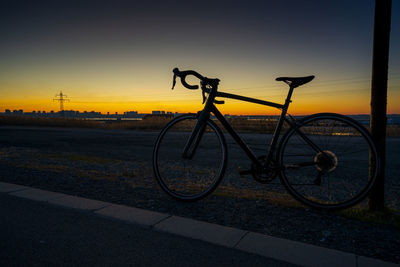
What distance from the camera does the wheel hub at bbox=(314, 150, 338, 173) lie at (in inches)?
116

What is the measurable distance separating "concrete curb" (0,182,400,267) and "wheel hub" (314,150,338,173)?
114cm

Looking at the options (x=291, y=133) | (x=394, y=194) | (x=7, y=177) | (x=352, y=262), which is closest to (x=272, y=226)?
(x=352, y=262)

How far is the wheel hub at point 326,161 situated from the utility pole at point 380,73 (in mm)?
380

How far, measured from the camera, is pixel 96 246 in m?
2.13

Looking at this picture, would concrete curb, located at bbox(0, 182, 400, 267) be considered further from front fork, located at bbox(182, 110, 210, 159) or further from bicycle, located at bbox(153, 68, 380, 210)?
front fork, located at bbox(182, 110, 210, 159)

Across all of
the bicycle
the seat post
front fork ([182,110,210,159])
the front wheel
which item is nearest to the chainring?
the bicycle

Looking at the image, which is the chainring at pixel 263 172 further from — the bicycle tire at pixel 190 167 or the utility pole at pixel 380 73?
the utility pole at pixel 380 73

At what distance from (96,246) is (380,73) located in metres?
3.38

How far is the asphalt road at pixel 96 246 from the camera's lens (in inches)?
74.8

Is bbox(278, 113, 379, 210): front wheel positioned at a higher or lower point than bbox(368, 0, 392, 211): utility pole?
lower

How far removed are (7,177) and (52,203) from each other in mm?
2089

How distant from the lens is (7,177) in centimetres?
452

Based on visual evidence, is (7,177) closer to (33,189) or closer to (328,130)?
(33,189)

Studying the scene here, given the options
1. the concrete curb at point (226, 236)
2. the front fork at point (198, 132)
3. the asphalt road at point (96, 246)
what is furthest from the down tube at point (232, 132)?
the asphalt road at point (96, 246)
